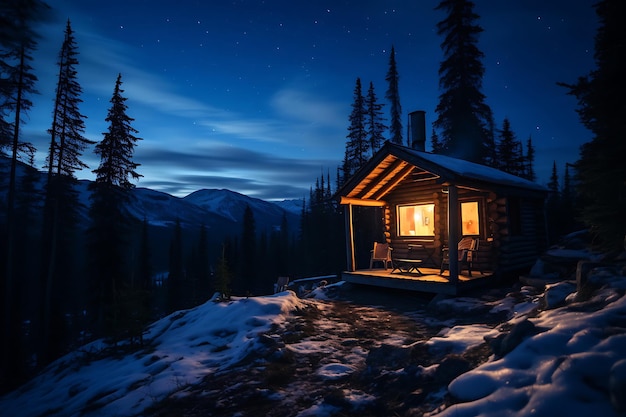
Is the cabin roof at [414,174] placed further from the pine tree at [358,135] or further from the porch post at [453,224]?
the pine tree at [358,135]

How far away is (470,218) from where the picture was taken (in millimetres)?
12062

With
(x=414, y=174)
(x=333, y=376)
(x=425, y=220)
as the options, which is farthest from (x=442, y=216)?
(x=333, y=376)

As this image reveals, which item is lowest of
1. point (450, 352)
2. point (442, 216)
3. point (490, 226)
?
point (450, 352)

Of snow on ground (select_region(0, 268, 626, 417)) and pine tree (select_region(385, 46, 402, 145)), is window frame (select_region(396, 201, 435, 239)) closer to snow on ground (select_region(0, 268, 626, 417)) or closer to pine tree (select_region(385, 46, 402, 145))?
snow on ground (select_region(0, 268, 626, 417))

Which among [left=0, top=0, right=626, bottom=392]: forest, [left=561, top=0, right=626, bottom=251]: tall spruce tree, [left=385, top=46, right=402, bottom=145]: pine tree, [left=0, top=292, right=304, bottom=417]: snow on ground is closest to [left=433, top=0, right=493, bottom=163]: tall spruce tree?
[left=0, top=0, right=626, bottom=392]: forest

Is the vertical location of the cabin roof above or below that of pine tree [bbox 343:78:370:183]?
below

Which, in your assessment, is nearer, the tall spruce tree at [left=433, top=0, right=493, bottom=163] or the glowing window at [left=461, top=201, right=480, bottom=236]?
the glowing window at [left=461, top=201, right=480, bottom=236]

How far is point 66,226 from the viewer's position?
1966cm

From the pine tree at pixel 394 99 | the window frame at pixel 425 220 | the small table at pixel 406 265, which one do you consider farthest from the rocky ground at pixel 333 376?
the pine tree at pixel 394 99

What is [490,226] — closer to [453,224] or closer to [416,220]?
[416,220]

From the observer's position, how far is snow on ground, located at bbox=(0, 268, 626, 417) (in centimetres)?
229

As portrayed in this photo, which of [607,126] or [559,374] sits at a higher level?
[607,126]

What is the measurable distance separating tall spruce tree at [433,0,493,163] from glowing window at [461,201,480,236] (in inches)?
392

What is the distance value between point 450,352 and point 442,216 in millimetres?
8852
